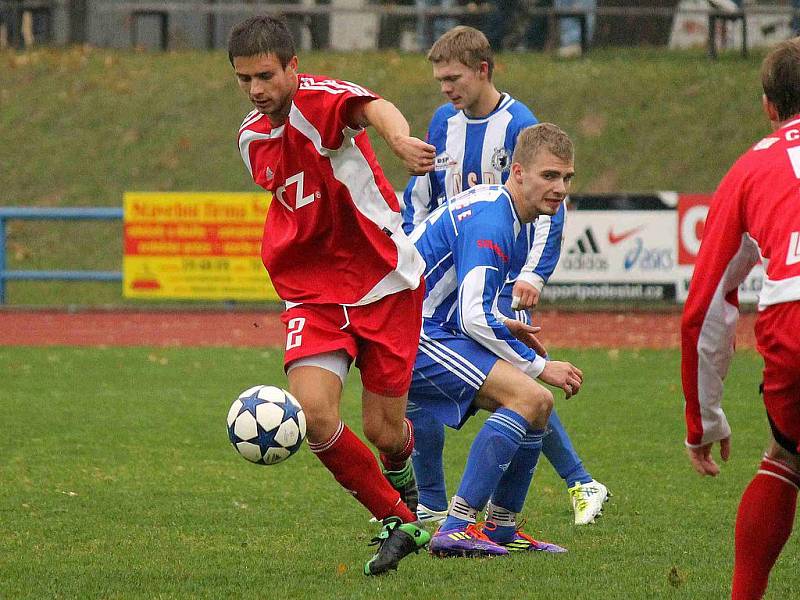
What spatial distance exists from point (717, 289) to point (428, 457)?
2.62m

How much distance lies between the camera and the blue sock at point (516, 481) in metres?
5.35

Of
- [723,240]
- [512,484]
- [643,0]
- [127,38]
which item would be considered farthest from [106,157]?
[723,240]

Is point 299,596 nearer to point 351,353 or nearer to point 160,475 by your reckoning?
point 351,353

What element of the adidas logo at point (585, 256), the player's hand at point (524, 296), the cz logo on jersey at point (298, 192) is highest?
the cz logo on jersey at point (298, 192)

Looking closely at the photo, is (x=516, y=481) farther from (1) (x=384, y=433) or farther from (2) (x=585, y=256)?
(2) (x=585, y=256)

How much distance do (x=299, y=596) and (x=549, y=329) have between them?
10.7m

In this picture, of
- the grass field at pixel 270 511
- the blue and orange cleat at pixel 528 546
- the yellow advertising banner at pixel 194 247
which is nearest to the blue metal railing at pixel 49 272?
the yellow advertising banner at pixel 194 247

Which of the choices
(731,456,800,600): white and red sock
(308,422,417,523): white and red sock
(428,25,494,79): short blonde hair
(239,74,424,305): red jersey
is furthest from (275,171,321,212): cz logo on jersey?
(731,456,800,600): white and red sock

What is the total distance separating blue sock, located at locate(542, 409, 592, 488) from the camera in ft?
19.7

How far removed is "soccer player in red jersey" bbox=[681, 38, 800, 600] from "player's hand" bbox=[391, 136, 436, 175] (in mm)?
956

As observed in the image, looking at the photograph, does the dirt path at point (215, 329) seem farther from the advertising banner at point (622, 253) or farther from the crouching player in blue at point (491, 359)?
the crouching player in blue at point (491, 359)

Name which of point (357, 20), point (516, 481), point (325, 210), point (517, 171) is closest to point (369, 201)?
point (325, 210)

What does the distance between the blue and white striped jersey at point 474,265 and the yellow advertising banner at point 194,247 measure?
1103 centimetres

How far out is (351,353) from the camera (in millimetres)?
4898
